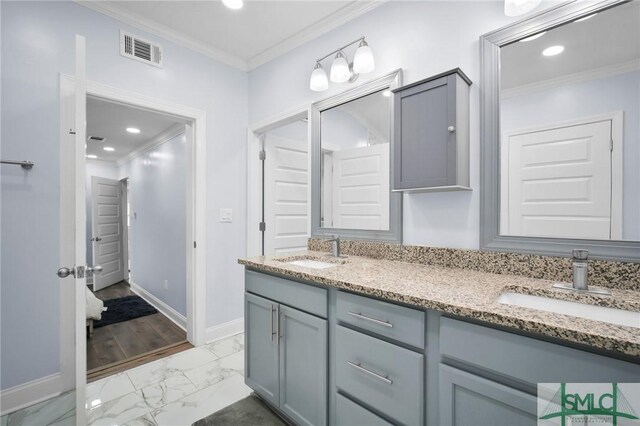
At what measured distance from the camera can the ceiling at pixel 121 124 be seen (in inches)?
122

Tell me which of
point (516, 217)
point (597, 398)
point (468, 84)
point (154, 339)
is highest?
point (468, 84)

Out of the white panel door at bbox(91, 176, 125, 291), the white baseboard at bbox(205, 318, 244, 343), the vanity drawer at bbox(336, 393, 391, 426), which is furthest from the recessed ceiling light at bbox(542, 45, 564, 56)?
the white panel door at bbox(91, 176, 125, 291)

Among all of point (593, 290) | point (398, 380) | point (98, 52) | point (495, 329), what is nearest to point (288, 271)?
point (398, 380)

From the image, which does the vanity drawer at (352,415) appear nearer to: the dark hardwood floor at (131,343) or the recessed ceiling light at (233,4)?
the dark hardwood floor at (131,343)

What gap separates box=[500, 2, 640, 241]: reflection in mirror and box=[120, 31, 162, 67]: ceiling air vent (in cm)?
247

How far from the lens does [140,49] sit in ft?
7.50

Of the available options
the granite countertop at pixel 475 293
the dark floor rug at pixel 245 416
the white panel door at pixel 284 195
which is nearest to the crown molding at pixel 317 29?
the white panel door at pixel 284 195

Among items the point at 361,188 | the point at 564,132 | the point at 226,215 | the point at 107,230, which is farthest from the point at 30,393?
the point at 107,230

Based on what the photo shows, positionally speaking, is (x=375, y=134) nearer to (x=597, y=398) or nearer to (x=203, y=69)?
(x=597, y=398)

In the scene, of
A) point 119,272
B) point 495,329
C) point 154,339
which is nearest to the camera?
point 495,329

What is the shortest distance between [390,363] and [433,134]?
110 cm

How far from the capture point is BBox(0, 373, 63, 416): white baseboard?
68.9 inches

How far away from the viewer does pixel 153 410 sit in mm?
1757

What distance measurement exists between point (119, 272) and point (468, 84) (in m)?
6.16
